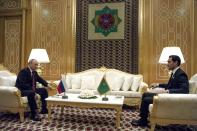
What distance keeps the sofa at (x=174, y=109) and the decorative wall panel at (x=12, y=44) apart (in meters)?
4.87

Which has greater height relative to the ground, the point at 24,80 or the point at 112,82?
the point at 24,80

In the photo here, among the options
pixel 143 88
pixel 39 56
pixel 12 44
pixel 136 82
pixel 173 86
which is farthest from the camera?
pixel 12 44

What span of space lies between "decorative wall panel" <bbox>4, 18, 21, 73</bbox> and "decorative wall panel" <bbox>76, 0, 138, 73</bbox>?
198cm

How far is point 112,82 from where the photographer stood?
5.70 meters

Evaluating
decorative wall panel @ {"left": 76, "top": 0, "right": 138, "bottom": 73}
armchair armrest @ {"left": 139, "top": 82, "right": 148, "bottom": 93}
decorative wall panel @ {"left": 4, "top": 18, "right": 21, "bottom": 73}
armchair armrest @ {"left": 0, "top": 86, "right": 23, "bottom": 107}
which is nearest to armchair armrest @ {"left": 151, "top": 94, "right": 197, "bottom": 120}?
armchair armrest @ {"left": 139, "top": 82, "right": 148, "bottom": 93}

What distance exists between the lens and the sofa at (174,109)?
3.33 meters

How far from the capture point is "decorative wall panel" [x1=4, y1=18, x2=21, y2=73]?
7059 mm

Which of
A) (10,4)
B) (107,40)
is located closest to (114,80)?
(107,40)

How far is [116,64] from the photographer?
6.11 m

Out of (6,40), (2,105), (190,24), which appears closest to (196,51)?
(190,24)

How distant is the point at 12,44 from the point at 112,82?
3402mm

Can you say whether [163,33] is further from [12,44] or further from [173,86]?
[12,44]

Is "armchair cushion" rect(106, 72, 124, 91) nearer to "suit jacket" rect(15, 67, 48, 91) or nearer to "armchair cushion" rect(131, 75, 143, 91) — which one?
"armchair cushion" rect(131, 75, 143, 91)

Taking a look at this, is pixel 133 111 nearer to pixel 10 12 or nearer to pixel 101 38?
pixel 101 38
